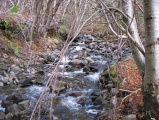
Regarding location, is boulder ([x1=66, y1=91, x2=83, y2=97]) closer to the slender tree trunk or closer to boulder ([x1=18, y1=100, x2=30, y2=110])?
boulder ([x1=18, y1=100, x2=30, y2=110])

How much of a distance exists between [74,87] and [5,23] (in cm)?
502

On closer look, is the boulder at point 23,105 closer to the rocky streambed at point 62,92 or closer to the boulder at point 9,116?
the rocky streambed at point 62,92

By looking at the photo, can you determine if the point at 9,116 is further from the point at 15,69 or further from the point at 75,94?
the point at 15,69

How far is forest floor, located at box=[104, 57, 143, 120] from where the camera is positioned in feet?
11.6

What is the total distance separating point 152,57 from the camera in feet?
8.55

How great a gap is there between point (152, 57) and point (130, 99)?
171cm

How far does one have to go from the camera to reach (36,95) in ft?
18.9

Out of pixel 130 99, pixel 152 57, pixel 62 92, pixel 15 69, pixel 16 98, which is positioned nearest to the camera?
pixel 152 57

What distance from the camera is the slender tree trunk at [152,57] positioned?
8.28 feet

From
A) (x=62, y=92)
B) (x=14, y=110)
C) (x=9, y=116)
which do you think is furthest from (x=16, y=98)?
(x=62, y=92)

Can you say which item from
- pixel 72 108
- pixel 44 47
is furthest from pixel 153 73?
pixel 44 47

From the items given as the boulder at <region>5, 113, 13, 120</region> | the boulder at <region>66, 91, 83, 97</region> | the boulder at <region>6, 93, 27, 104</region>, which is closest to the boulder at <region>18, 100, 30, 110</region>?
the boulder at <region>6, 93, 27, 104</region>

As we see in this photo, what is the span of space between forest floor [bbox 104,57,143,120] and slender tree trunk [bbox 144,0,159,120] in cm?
47

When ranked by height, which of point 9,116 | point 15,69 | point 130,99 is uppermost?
point 15,69
